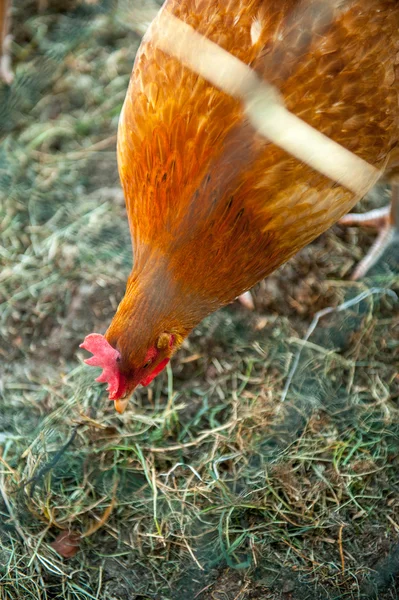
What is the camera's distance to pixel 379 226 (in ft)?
9.52

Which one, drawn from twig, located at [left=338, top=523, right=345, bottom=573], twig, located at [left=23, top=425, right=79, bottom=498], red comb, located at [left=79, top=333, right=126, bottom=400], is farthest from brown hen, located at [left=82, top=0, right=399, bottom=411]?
twig, located at [left=338, top=523, right=345, bottom=573]

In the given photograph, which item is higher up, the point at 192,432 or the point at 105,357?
the point at 105,357

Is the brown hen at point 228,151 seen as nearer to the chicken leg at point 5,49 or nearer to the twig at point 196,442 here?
the twig at point 196,442

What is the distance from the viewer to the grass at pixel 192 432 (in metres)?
2.09

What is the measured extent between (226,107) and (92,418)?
4.04ft

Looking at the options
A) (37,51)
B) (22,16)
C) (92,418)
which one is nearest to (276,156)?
(92,418)

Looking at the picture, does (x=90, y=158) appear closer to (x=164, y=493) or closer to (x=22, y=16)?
(x=22, y=16)

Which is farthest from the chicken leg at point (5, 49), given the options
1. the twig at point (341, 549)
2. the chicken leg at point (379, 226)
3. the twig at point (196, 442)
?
the twig at point (341, 549)

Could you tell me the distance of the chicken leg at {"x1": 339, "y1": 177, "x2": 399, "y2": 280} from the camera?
2791 millimetres

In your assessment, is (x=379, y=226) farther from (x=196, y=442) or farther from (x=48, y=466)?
(x=48, y=466)

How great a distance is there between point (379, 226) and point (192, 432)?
126cm

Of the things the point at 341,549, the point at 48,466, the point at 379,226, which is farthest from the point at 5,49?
the point at 341,549

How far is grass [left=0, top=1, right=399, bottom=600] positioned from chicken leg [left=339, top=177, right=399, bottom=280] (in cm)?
5

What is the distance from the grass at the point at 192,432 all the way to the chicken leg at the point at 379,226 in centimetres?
5
